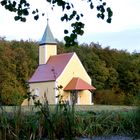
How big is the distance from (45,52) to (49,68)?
314 cm

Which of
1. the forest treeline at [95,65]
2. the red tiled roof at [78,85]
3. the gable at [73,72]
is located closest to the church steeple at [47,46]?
the forest treeline at [95,65]

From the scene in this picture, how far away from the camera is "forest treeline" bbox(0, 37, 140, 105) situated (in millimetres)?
50344

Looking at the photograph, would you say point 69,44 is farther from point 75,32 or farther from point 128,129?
point 128,129

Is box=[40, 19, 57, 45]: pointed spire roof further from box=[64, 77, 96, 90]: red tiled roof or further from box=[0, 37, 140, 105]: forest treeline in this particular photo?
box=[64, 77, 96, 90]: red tiled roof

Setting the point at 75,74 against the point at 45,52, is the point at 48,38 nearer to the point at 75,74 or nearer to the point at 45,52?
the point at 45,52

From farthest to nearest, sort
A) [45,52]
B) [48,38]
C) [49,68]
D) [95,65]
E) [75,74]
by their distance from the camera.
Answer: [48,38]
[95,65]
[45,52]
[75,74]
[49,68]

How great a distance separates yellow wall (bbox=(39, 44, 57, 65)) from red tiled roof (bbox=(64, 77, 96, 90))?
4511mm

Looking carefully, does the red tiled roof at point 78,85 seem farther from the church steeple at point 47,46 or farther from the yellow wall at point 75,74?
the church steeple at point 47,46

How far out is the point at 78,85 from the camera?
5272 centimetres

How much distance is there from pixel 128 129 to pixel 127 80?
47.8 meters

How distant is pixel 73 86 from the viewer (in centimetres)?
5247

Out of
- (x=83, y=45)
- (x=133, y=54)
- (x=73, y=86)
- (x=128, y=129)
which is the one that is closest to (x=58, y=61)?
(x=73, y=86)

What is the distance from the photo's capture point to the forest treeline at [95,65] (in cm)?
5034

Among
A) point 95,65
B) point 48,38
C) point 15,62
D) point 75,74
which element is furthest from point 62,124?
point 48,38
